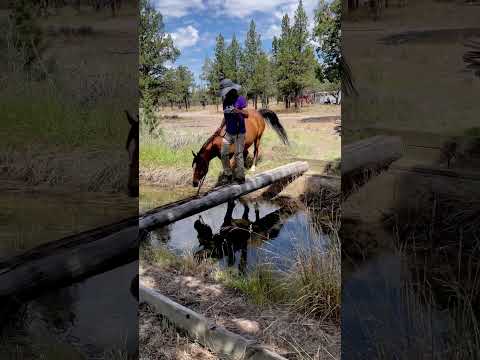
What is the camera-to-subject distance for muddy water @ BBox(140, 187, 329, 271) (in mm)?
5117

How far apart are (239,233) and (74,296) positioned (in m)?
4.77

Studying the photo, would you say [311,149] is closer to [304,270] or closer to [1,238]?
[304,270]

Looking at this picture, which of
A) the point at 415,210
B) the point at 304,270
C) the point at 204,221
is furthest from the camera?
the point at 204,221

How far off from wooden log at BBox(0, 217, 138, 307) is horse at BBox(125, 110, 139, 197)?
0.13m

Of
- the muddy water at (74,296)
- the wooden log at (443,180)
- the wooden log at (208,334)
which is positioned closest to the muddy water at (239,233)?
the wooden log at (208,334)

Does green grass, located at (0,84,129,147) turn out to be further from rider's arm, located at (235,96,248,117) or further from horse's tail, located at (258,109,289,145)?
horse's tail, located at (258,109,289,145)

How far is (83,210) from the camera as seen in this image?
140 centimetres

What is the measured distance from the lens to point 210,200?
5574mm

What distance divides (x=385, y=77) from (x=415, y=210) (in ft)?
1.16

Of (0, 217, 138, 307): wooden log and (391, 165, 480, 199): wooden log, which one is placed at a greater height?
(391, 165, 480, 199): wooden log

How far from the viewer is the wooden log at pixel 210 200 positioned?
4797 mm

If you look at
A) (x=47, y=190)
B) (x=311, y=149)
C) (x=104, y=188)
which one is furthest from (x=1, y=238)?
(x=311, y=149)

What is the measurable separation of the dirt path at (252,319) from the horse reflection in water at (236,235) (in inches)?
33.0

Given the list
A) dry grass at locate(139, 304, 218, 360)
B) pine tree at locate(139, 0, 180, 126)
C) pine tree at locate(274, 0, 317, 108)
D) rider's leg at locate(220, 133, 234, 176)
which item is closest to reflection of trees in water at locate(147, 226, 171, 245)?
rider's leg at locate(220, 133, 234, 176)
